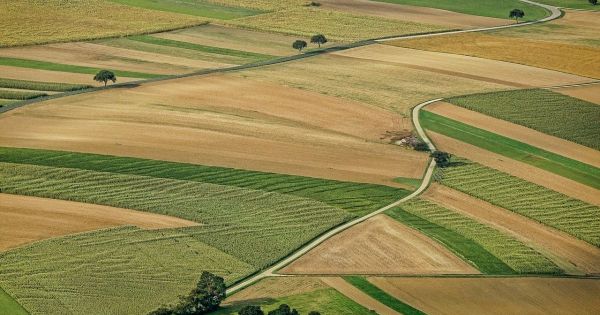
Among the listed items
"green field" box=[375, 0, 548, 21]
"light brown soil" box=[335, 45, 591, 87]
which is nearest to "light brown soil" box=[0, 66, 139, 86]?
"light brown soil" box=[335, 45, 591, 87]

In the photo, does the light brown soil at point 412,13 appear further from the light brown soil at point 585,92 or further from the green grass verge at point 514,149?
the green grass verge at point 514,149

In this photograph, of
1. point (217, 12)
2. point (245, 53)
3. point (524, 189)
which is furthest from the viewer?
point (217, 12)

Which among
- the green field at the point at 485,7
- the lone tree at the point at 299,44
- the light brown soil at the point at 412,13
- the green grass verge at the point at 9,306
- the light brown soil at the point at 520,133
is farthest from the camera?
the green field at the point at 485,7

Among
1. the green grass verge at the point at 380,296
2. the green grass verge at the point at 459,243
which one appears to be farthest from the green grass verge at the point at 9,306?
the green grass verge at the point at 459,243

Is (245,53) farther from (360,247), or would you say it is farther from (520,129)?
(360,247)

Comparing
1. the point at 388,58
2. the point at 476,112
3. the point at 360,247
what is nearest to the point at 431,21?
the point at 388,58
